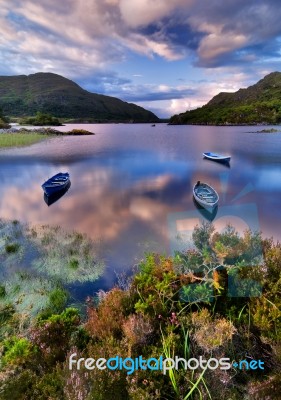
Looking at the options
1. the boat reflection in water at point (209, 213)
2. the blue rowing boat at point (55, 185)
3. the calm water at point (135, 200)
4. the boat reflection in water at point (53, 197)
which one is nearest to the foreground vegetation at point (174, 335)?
the calm water at point (135, 200)

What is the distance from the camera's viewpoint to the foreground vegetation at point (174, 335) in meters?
5.19

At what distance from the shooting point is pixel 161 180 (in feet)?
128

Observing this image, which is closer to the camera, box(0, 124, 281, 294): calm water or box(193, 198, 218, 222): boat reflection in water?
box(0, 124, 281, 294): calm water

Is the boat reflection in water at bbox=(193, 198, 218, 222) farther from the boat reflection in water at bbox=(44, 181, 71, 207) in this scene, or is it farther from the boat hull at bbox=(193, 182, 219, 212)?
the boat reflection in water at bbox=(44, 181, 71, 207)

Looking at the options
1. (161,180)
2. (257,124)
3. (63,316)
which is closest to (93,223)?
(63,316)

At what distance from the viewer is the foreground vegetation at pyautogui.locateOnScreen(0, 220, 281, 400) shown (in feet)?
17.0

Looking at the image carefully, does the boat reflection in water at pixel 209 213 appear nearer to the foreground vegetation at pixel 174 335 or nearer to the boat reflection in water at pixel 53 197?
the foreground vegetation at pixel 174 335

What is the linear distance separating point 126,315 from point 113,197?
22200mm

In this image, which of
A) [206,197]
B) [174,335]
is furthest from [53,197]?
[174,335]

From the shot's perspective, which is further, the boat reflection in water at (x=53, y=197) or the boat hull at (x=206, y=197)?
the boat reflection in water at (x=53, y=197)

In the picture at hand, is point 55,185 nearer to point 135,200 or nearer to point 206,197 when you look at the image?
point 135,200

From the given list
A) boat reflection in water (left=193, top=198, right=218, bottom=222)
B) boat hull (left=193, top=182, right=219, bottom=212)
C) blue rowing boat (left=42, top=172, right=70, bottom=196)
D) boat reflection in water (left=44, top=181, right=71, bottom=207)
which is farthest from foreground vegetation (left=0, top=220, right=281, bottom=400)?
blue rowing boat (left=42, top=172, right=70, bottom=196)

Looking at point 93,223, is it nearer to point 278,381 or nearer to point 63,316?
point 63,316

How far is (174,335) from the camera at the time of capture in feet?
19.8
